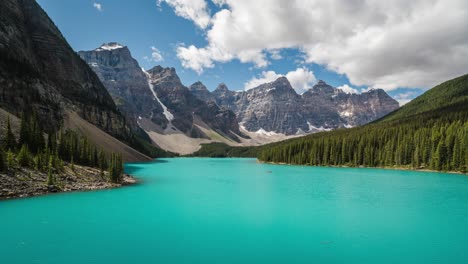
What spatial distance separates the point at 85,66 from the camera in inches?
6944

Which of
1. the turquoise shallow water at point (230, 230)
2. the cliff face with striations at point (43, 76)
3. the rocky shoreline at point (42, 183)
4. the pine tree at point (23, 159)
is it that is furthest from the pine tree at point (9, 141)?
the cliff face with striations at point (43, 76)

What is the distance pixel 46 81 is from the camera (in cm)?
12081

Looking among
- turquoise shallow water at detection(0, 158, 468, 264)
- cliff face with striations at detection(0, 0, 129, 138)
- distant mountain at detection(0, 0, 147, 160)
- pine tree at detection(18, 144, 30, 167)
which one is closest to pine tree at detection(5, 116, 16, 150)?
pine tree at detection(18, 144, 30, 167)

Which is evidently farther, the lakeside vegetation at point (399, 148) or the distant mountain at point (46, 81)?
the distant mountain at point (46, 81)

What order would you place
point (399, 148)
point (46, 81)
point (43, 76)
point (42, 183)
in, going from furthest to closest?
point (43, 76), point (46, 81), point (399, 148), point (42, 183)

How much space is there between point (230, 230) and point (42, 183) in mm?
27018

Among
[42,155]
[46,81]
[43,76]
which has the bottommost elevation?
[42,155]

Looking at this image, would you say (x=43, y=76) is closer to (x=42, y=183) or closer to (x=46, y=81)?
(x=46, y=81)

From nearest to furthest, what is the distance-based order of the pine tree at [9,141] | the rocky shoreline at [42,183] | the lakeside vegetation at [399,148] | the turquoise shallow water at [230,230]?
the turquoise shallow water at [230,230] → the rocky shoreline at [42,183] → the pine tree at [9,141] → the lakeside vegetation at [399,148]

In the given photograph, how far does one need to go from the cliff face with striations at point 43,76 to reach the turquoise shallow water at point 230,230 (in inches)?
3077

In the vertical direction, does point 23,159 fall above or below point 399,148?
below

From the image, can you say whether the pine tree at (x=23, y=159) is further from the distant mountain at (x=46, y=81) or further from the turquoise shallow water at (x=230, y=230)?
the distant mountain at (x=46, y=81)

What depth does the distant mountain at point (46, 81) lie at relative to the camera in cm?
9612

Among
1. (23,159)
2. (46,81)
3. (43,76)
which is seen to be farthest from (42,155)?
(43,76)
